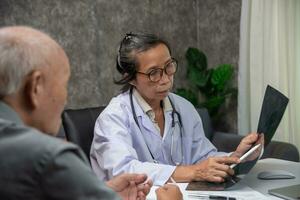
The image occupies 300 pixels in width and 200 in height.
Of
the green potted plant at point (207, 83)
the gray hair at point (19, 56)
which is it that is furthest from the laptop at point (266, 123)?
the green potted plant at point (207, 83)

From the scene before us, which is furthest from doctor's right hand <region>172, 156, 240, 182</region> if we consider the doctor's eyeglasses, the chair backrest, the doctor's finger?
the chair backrest

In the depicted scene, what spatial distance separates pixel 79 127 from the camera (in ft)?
7.71

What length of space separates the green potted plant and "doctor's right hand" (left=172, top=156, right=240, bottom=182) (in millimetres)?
2005

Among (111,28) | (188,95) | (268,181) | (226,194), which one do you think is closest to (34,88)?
(226,194)

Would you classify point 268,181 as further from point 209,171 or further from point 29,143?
point 29,143

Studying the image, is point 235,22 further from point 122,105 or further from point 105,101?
point 122,105

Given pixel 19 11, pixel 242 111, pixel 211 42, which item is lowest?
pixel 242 111

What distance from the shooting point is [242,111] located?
11.5 ft

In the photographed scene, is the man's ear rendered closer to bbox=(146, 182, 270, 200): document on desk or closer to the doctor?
bbox=(146, 182, 270, 200): document on desk

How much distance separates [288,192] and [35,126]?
3.10 ft

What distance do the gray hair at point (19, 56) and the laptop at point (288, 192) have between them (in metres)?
0.94

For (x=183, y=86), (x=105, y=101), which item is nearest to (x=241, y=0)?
(x=183, y=86)

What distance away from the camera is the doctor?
6.21ft

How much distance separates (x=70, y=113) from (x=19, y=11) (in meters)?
1.16
